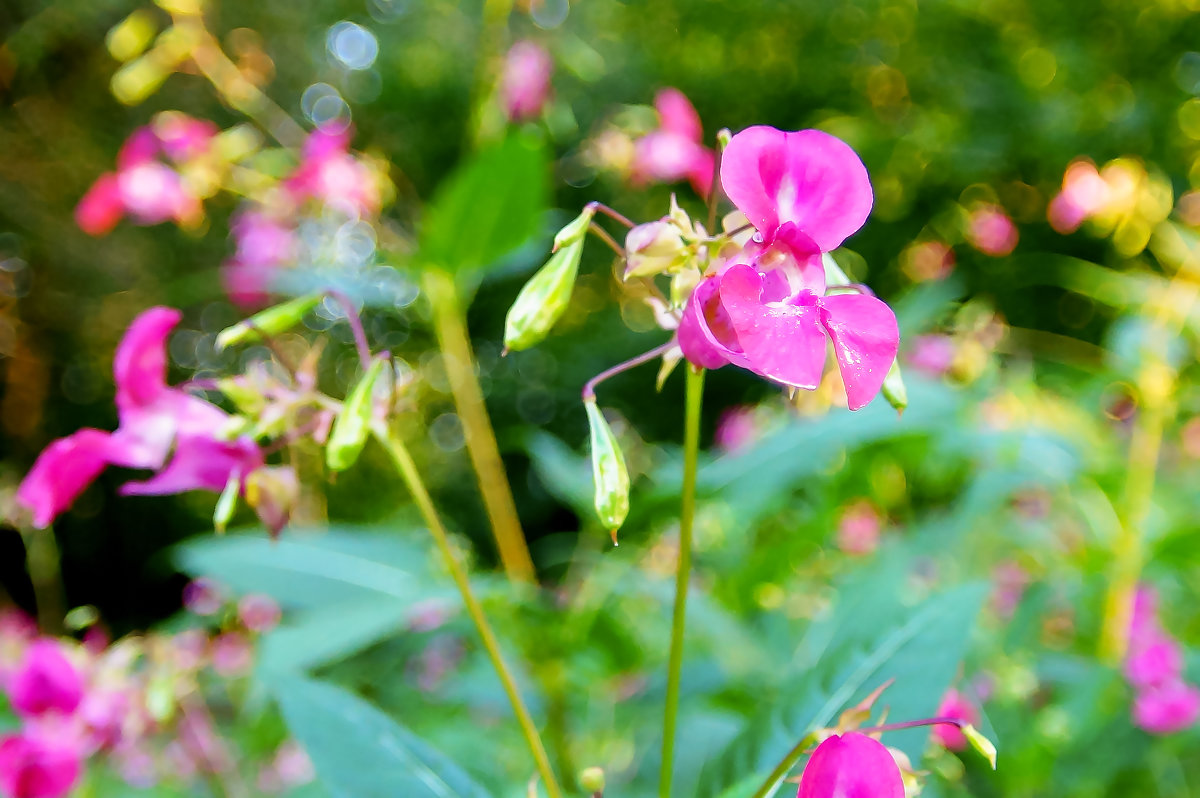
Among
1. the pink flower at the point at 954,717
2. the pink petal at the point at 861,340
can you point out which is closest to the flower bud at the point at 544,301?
the pink petal at the point at 861,340

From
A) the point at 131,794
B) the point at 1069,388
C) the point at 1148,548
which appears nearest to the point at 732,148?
the point at 1148,548

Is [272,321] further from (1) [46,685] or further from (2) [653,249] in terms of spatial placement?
(1) [46,685]

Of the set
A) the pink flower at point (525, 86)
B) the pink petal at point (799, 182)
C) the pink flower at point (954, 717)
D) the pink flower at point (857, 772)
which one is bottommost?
the pink flower at point (954, 717)

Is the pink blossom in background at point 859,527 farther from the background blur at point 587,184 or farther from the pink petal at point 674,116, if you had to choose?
the pink petal at point 674,116

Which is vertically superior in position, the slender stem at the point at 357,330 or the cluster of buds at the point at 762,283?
the cluster of buds at the point at 762,283

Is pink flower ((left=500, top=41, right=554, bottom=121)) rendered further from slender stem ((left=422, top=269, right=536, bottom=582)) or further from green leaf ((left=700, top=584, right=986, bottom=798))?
green leaf ((left=700, top=584, right=986, bottom=798))

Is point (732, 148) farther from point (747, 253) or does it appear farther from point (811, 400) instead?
point (811, 400)

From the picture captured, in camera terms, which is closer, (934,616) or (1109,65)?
(934,616)
